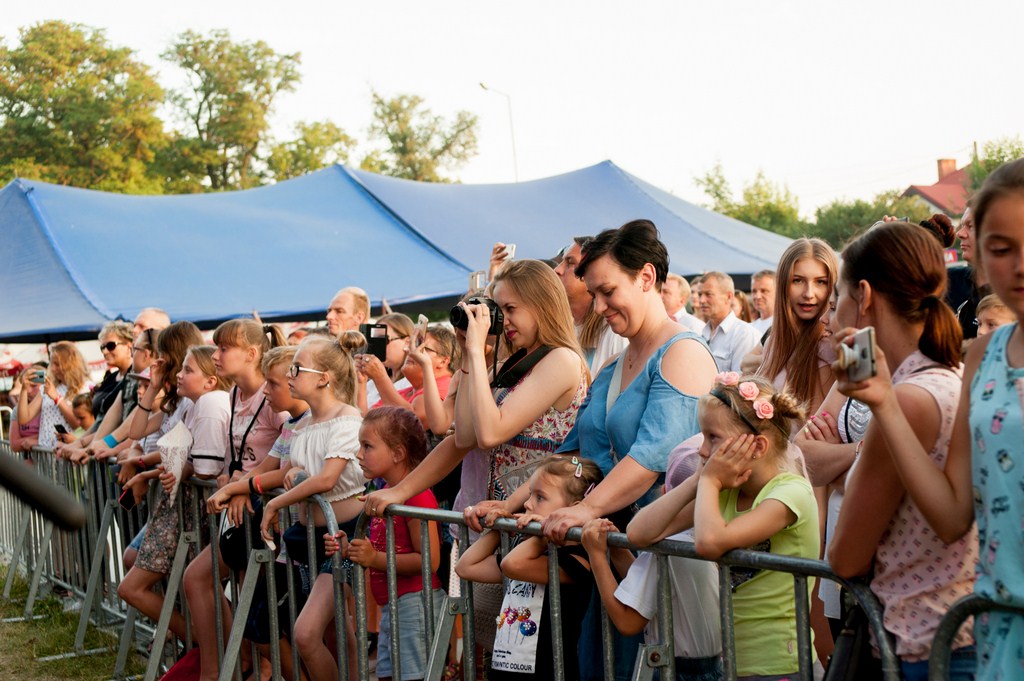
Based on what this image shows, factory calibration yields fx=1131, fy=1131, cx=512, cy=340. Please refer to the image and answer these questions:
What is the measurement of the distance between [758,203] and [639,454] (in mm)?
67024

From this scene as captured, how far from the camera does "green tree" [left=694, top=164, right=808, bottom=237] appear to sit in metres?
65.4

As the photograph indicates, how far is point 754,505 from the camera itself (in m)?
2.70

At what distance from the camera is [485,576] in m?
3.58

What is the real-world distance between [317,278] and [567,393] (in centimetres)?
976

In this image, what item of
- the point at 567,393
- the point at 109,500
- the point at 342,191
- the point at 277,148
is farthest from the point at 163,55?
the point at 567,393

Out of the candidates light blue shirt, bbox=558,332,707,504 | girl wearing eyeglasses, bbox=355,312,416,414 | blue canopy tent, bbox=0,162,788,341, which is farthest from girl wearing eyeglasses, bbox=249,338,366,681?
blue canopy tent, bbox=0,162,788,341

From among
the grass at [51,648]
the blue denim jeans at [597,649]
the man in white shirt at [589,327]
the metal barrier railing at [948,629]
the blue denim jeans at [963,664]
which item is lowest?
the grass at [51,648]

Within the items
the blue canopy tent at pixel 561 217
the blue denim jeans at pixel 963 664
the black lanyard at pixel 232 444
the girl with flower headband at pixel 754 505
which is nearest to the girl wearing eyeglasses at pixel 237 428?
the black lanyard at pixel 232 444

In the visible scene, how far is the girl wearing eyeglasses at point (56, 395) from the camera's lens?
9.59 m

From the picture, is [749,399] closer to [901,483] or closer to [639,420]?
[901,483]

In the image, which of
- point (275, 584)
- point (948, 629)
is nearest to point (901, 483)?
point (948, 629)

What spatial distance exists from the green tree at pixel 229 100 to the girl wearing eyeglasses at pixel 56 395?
1530 inches

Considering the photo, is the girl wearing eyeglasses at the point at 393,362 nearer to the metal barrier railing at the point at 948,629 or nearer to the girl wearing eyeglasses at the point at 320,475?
the girl wearing eyeglasses at the point at 320,475

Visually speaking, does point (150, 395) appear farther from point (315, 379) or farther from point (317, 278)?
point (317, 278)
